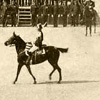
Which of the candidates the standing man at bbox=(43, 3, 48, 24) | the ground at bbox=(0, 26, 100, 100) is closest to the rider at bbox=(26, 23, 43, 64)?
the ground at bbox=(0, 26, 100, 100)

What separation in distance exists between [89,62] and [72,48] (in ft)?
6.33

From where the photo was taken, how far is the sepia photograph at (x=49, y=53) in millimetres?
18352

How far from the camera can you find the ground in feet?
58.2

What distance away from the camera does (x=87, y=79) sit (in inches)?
788

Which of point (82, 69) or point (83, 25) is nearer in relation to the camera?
point (82, 69)

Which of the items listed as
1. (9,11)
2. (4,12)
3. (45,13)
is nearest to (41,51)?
(4,12)

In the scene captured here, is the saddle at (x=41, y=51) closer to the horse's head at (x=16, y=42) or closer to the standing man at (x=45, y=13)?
the horse's head at (x=16, y=42)

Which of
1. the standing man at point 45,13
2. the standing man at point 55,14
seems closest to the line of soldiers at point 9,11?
the standing man at point 45,13

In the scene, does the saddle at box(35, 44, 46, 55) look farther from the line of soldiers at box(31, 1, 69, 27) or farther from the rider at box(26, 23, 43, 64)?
the line of soldiers at box(31, 1, 69, 27)

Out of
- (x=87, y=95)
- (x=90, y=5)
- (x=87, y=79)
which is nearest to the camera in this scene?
(x=87, y=95)

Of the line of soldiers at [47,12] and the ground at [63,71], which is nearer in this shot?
the ground at [63,71]

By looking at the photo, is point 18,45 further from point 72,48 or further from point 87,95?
point 72,48

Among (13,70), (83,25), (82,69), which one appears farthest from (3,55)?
Answer: (83,25)

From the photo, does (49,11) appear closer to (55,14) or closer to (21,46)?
(55,14)
